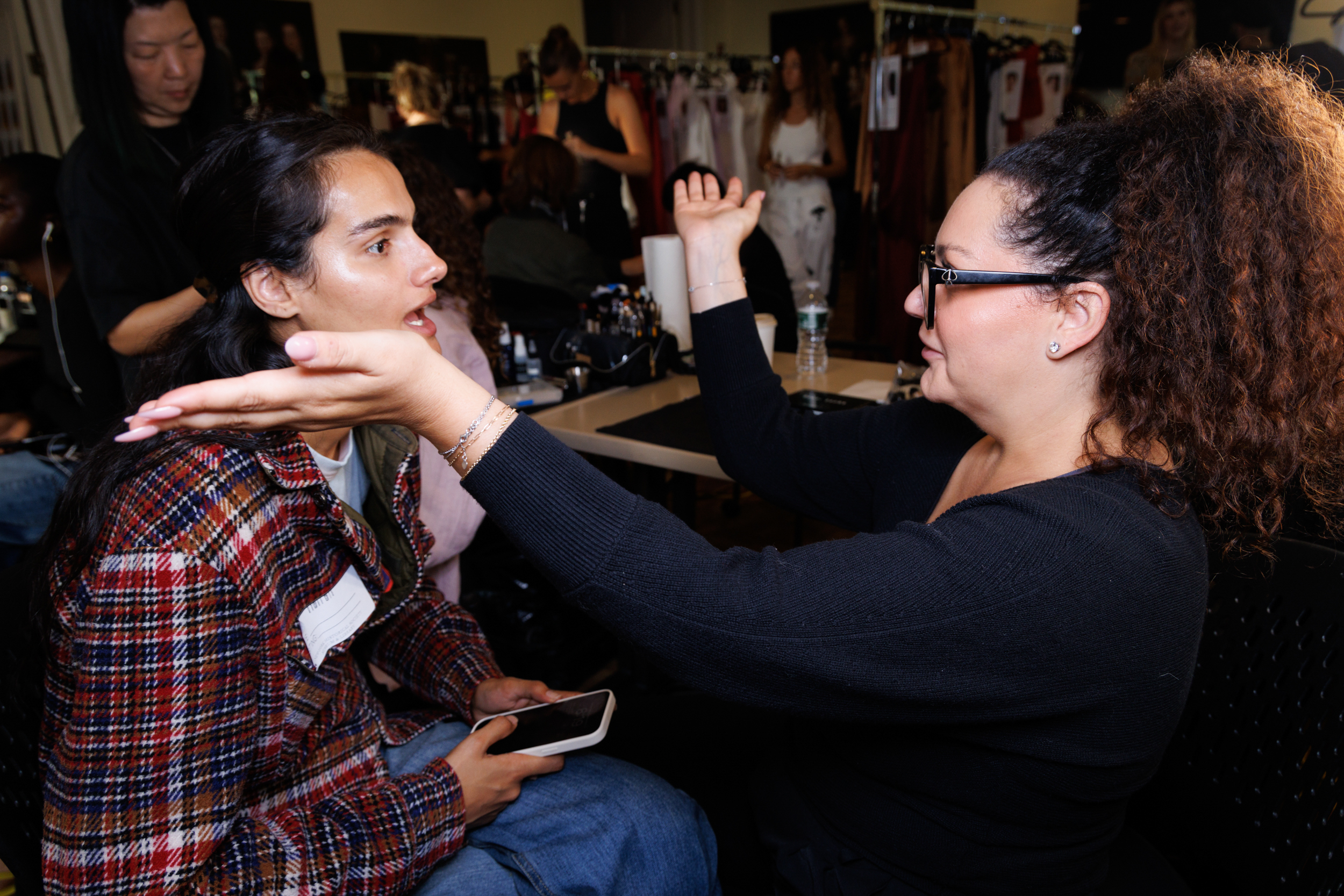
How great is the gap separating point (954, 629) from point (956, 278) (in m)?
0.42

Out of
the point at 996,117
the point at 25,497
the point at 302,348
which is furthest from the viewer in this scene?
the point at 996,117

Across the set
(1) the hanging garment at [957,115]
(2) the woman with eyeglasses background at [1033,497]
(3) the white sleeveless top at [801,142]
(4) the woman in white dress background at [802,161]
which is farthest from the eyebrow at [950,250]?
(3) the white sleeveless top at [801,142]

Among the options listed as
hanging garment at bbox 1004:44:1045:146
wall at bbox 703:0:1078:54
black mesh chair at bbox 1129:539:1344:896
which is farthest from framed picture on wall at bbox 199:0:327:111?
black mesh chair at bbox 1129:539:1344:896

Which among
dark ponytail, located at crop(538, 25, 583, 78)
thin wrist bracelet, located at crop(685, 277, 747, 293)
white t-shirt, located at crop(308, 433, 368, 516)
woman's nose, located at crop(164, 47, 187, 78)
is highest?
dark ponytail, located at crop(538, 25, 583, 78)

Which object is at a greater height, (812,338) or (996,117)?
(996,117)

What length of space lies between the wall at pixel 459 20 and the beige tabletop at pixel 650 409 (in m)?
5.62

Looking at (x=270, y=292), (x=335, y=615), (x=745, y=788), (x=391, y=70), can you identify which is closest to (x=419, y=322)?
(x=270, y=292)

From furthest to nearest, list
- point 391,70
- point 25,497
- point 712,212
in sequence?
point 391,70 → point 25,497 → point 712,212

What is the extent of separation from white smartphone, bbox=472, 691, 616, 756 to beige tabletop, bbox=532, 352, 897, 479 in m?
0.72

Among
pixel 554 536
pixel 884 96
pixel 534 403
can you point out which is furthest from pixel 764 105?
pixel 554 536

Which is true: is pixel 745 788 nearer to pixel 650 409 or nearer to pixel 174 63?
pixel 650 409

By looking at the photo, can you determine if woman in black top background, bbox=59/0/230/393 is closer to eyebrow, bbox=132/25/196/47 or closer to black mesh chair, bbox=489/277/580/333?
eyebrow, bbox=132/25/196/47

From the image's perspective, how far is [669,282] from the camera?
123 inches

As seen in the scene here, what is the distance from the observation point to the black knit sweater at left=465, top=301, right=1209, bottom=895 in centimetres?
78
